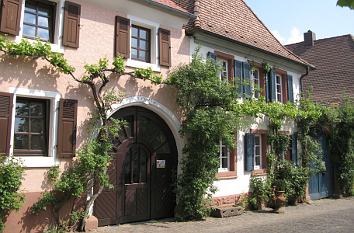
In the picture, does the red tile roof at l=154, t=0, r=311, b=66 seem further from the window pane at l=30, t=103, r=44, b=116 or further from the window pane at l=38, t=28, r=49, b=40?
the window pane at l=30, t=103, r=44, b=116

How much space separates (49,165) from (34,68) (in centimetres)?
219

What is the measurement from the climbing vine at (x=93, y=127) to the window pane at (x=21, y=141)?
3.52ft

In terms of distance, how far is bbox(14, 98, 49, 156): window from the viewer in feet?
30.6

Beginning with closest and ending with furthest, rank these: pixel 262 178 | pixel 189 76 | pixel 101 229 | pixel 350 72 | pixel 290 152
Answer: pixel 101 229, pixel 189 76, pixel 262 178, pixel 290 152, pixel 350 72

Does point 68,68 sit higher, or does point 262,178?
point 68,68

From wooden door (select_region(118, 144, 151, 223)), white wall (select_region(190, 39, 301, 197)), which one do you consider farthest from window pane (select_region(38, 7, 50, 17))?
white wall (select_region(190, 39, 301, 197))

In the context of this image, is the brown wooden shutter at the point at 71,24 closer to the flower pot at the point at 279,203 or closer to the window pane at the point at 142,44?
the window pane at the point at 142,44

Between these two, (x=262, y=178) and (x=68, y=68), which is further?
(x=262, y=178)

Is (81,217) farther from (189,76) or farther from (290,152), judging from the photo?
(290,152)

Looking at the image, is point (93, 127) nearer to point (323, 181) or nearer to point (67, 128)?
point (67, 128)

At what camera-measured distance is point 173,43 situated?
1286 centimetres

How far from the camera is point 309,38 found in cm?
2892

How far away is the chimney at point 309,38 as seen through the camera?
2867 centimetres

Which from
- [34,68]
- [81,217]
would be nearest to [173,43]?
[34,68]
